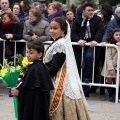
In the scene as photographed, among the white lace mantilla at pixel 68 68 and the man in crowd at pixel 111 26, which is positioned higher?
the man in crowd at pixel 111 26

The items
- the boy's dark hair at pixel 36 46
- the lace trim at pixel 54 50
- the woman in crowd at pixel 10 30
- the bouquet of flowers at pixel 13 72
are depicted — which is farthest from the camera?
the woman in crowd at pixel 10 30

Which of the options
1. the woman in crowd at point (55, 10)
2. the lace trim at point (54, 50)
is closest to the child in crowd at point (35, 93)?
the lace trim at point (54, 50)

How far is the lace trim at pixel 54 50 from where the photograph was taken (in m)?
5.43

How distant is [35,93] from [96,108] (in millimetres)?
3149

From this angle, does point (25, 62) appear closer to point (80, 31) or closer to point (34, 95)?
point (34, 95)

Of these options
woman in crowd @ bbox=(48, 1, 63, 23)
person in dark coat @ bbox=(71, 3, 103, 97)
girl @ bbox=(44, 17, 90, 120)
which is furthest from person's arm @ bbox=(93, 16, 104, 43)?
girl @ bbox=(44, 17, 90, 120)

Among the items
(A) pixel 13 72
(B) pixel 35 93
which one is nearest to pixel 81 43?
(A) pixel 13 72

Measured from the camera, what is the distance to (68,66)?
548 centimetres

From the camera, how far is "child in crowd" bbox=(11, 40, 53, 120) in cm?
502

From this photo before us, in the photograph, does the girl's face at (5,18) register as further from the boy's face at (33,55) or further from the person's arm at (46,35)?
the boy's face at (33,55)

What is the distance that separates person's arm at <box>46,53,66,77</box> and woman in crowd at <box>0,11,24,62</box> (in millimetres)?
3657

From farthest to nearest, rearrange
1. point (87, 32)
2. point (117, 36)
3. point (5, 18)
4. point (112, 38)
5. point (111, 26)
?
1. point (5, 18)
2. point (111, 26)
3. point (87, 32)
4. point (112, 38)
5. point (117, 36)

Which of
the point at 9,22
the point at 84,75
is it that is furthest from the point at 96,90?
the point at 9,22

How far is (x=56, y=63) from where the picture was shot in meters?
5.34
